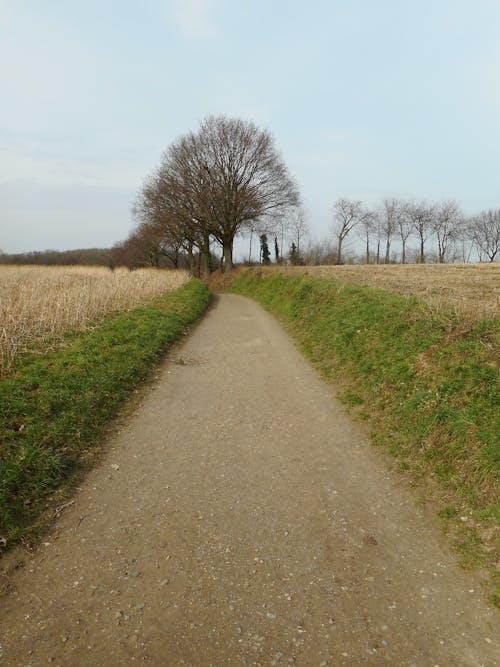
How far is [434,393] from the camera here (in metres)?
5.27

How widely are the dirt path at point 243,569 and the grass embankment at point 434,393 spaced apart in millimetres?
376

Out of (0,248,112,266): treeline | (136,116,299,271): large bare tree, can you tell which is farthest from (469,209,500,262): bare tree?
(0,248,112,266): treeline

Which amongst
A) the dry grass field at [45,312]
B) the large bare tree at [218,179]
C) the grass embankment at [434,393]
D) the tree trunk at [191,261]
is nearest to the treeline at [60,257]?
the tree trunk at [191,261]

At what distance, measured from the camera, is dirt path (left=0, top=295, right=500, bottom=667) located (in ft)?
8.39

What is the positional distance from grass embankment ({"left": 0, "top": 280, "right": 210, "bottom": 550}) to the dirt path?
1.31ft

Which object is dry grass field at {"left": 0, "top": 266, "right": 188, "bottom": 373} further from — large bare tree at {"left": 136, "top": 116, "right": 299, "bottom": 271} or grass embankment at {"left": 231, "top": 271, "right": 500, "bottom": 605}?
large bare tree at {"left": 136, "top": 116, "right": 299, "bottom": 271}

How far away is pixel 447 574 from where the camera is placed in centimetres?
315

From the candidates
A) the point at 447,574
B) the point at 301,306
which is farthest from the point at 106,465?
the point at 301,306

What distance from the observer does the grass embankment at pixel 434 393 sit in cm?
Answer: 375

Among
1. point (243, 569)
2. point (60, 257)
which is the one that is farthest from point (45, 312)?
point (60, 257)

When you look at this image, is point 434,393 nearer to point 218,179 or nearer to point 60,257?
point 218,179

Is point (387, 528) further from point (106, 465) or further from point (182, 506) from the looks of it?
point (106, 465)

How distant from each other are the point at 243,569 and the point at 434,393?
3696mm

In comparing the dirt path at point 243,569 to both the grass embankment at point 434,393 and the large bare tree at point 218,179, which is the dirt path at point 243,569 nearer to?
the grass embankment at point 434,393
